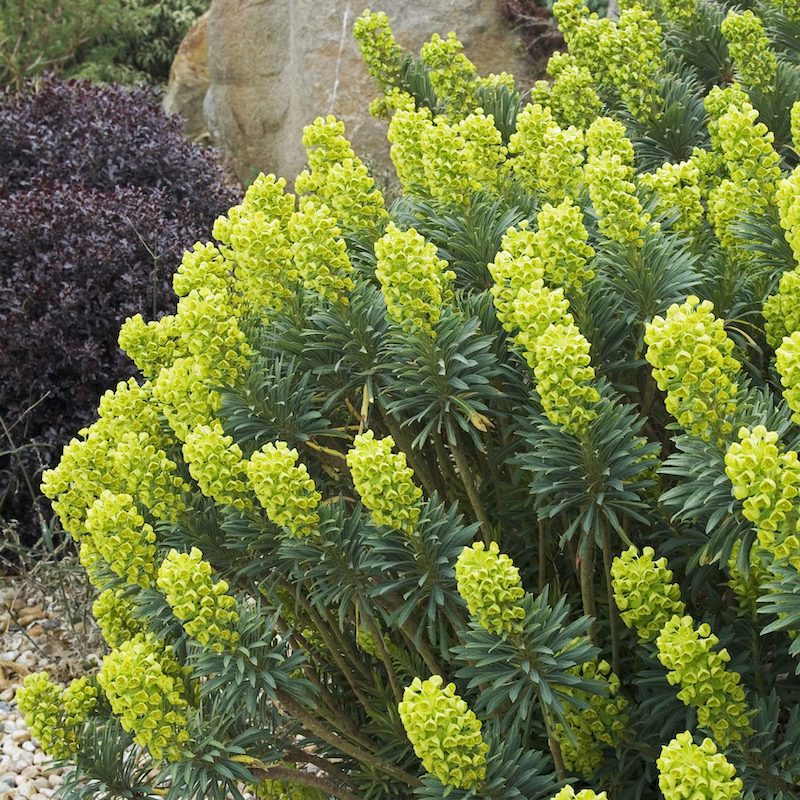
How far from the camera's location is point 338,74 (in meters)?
9.04

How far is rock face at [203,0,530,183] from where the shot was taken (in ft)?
28.3

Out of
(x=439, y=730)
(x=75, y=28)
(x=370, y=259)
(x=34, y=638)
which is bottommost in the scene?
(x=34, y=638)

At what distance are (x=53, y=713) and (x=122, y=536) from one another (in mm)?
554

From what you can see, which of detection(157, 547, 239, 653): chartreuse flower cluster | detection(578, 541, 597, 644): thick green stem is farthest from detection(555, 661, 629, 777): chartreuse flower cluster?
detection(157, 547, 239, 653): chartreuse flower cluster

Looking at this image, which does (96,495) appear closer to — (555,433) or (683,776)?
(555,433)

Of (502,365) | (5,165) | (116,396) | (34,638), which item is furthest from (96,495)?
(5,165)

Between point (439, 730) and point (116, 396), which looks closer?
point (439, 730)

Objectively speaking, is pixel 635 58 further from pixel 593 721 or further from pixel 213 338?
pixel 593 721

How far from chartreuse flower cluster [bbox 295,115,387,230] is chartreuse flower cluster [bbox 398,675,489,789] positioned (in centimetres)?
123

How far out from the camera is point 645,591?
7.48ft

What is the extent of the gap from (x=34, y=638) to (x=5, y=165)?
293 cm

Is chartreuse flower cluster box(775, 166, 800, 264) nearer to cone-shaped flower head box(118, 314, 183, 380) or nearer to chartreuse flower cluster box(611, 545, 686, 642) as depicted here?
chartreuse flower cluster box(611, 545, 686, 642)

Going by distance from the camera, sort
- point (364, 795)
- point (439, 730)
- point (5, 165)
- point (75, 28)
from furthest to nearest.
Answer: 1. point (75, 28)
2. point (5, 165)
3. point (364, 795)
4. point (439, 730)

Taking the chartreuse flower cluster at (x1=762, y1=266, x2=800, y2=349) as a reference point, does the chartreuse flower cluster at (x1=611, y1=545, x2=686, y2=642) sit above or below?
below
